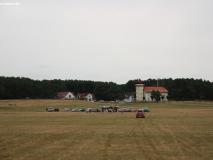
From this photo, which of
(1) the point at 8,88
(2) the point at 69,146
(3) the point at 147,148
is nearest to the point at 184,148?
(3) the point at 147,148

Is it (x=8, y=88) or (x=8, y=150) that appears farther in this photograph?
(x=8, y=88)

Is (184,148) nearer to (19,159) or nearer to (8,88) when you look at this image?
(19,159)

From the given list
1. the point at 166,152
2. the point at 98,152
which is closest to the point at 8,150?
the point at 98,152

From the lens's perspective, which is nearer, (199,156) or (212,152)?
(199,156)

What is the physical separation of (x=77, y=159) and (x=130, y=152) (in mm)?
4092

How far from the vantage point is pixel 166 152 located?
80.2 feet

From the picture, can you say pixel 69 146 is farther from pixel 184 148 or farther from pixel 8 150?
pixel 184 148

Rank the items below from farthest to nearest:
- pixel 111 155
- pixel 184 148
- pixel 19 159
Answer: pixel 184 148
pixel 111 155
pixel 19 159

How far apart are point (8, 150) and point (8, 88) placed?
6992 inches

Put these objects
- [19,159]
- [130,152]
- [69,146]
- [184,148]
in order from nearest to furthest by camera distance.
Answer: [19,159], [130,152], [184,148], [69,146]

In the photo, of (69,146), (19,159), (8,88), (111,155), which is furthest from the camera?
(8,88)

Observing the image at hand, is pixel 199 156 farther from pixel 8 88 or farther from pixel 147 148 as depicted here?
pixel 8 88

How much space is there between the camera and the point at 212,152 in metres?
24.3

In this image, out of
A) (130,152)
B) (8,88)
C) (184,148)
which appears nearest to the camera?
(130,152)
